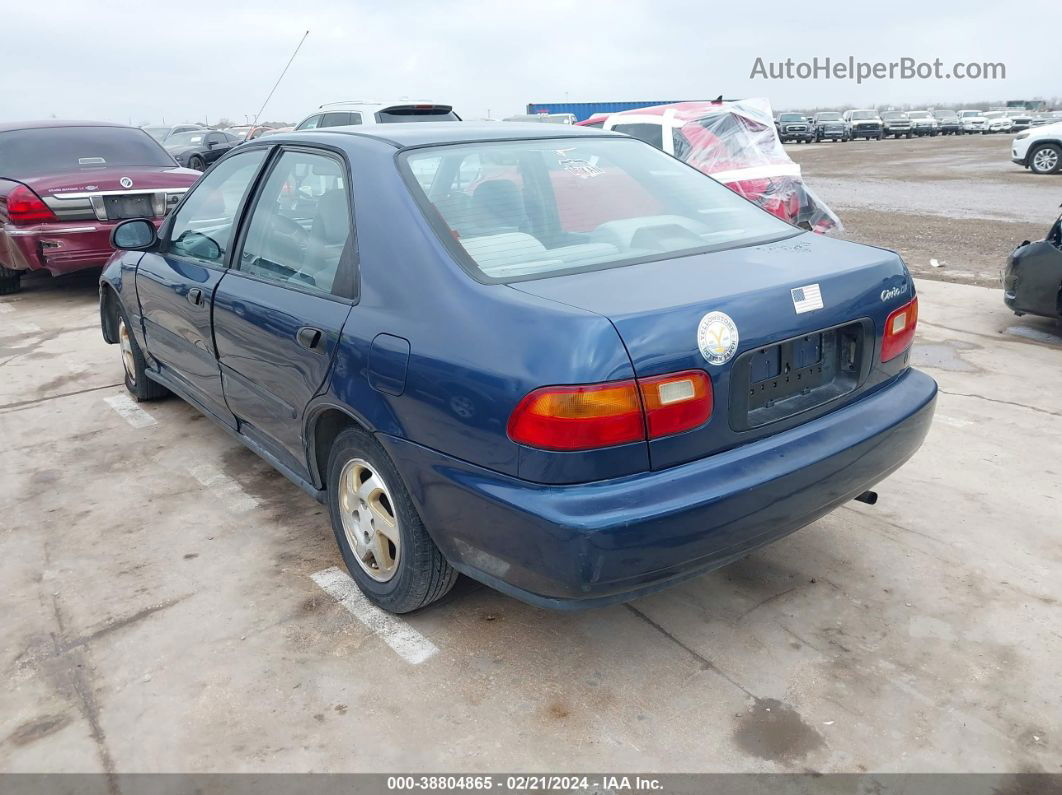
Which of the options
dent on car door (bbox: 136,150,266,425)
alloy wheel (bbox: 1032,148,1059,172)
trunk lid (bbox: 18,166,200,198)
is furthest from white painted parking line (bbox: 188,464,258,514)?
alloy wheel (bbox: 1032,148,1059,172)

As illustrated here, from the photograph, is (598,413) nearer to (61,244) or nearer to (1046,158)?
(61,244)

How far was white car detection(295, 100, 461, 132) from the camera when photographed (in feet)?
33.9

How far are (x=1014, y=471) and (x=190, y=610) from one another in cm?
350

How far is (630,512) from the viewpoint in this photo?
2.16m

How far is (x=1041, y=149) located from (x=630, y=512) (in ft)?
71.0

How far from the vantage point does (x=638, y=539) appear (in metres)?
2.17

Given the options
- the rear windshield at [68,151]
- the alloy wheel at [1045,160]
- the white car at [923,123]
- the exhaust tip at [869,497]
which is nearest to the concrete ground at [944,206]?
the alloy wheel at [1045,160]

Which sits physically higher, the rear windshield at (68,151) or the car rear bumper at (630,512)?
the rear windshield at (68,151)

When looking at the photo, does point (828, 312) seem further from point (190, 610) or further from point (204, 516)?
point (204, 516)

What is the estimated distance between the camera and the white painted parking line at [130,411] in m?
4.95

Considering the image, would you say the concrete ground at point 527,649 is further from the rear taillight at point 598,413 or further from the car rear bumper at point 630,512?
the rear taillight at point 598,413

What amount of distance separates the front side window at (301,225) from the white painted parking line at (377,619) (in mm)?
1078

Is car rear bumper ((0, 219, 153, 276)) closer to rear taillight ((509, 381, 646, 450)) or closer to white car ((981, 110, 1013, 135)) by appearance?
rear taillight ((509, 381, 646, 450))

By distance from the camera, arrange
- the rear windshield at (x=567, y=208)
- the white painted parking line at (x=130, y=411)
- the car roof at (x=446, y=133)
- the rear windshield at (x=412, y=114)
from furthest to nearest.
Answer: the rear windshield at (x=412, y=114), the white painted parking line at (x=130, y=411), the car roof at (x=446, y=133), the rear windshield at (x=567, y=208)
